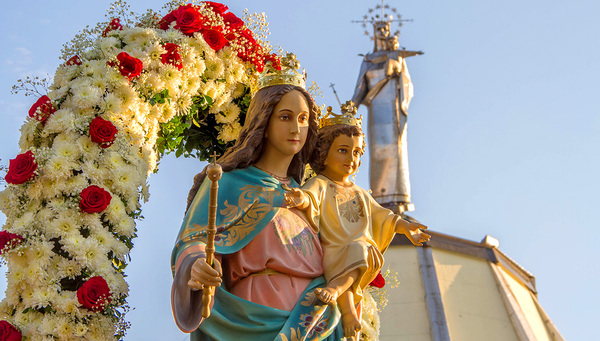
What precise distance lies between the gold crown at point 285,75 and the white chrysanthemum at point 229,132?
100cm

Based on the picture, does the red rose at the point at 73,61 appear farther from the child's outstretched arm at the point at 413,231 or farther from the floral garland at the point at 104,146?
the child's outstretched arm at the point at 413,231

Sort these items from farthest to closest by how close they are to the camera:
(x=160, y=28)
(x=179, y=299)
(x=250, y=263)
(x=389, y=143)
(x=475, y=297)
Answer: (x=389, y=143) < (x=475, y=297) < (x=160, y=28) < (x=250, y=263) < (x=179, y=299)

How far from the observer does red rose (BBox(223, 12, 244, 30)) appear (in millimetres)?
7433

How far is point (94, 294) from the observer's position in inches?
222

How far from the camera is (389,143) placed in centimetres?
1727

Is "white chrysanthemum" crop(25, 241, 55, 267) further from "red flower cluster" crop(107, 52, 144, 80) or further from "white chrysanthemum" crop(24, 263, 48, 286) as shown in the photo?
"red flower cluster" crop(107, 52, 144, 80)

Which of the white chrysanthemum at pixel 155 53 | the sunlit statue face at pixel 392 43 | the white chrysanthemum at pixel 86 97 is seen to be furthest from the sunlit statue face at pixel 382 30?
the white chrysanthemum at pixel 86 97

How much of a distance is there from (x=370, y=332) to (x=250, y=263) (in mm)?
1570

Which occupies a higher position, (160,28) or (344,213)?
(160,28)

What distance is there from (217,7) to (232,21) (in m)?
0.18

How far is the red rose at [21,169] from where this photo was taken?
6020mm

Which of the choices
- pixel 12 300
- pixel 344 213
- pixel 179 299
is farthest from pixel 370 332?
pixel 12 300

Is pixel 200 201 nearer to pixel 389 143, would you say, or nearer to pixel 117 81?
pixel 117 81

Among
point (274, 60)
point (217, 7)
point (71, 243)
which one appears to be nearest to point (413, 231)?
point (274, 60)
